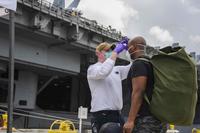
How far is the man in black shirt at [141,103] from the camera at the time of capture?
4.40 m

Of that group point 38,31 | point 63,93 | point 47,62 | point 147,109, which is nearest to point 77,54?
point 47,62

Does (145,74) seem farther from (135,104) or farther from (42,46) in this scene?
(42,46)

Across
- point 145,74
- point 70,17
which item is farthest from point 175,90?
point 70,17

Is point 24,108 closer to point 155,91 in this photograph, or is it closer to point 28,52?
point 28,52

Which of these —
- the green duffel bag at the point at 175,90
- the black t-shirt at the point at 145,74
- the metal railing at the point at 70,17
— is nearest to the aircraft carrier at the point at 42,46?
the metal railing at the point at 70,17

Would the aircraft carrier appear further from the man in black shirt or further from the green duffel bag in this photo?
the green duffel bag

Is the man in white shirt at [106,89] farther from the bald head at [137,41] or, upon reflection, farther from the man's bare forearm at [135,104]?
the man's bare forearm at [135,104]

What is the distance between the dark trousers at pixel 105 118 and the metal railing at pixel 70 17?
2281 cm

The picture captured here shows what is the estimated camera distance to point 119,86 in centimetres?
554

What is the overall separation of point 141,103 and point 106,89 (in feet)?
3.35

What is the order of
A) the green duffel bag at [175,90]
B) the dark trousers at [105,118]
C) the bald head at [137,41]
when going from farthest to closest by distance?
the dark trousers at [105,118], the bald head at [137,41], the green duffel bag at [175,90]

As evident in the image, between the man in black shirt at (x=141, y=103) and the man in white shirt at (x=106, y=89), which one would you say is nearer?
the man in black shirt at (x=141, y=103)

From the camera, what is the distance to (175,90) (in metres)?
4.23

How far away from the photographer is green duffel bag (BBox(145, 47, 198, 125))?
4219 mm
